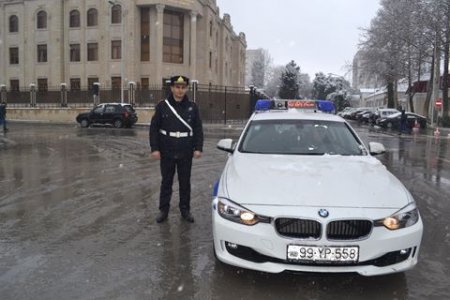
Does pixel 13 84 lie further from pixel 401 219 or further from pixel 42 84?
pixel 401 219

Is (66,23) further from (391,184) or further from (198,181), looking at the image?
(391,184)

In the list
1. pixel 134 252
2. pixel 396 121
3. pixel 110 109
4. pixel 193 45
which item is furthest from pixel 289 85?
pixel 134 252

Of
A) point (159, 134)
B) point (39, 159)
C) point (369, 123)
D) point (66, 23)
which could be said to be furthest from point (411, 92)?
point (159, 134)

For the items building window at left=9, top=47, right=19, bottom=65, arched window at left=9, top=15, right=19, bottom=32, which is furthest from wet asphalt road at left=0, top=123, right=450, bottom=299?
arched window at left=9, top=15, right=19, bottom=32

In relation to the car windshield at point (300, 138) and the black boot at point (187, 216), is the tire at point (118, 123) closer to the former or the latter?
the black boot at point (187, 216)

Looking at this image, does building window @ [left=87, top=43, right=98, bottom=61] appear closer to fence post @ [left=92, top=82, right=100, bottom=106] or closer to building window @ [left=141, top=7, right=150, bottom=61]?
building window @ [left=141, top=7, right=150, bottom=61]

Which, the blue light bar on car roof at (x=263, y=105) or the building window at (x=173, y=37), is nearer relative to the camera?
the blue light bar on car roof at (x=263, y=105)

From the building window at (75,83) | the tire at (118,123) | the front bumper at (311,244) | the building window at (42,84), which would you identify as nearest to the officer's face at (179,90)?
the front bumper at (311,244)

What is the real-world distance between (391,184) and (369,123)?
43.2 m

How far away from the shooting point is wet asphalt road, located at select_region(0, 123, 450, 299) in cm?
413

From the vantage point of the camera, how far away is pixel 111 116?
31.4m

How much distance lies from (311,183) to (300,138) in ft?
5.34

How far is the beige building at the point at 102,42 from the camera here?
4659 centimetres

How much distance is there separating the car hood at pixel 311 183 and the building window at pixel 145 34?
44.0m
